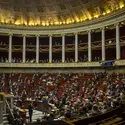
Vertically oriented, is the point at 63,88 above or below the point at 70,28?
below

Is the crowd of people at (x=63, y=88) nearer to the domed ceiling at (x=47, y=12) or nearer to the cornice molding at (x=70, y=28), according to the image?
the cornice molding at (x=70, y=28)

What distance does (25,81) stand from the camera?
31922 millimetres

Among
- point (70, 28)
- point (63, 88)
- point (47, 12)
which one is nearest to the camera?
point (63, 88)

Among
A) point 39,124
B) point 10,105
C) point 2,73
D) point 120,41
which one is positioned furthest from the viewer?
point 2,73

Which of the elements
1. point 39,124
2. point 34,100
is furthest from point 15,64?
point 39,124

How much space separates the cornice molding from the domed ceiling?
1102mm

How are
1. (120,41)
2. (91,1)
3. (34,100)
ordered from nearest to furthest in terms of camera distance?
(34,100)
(120,41)
(91,1)

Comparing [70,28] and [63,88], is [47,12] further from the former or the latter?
[63,88]

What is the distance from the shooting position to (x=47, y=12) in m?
39.0

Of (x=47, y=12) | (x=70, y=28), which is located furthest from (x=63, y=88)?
(x=47, y=12)

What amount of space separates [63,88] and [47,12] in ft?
56.7

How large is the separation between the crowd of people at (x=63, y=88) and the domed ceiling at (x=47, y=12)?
35.8ft

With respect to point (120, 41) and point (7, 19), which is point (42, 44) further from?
point (120, 41)

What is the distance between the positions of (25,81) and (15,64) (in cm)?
698
